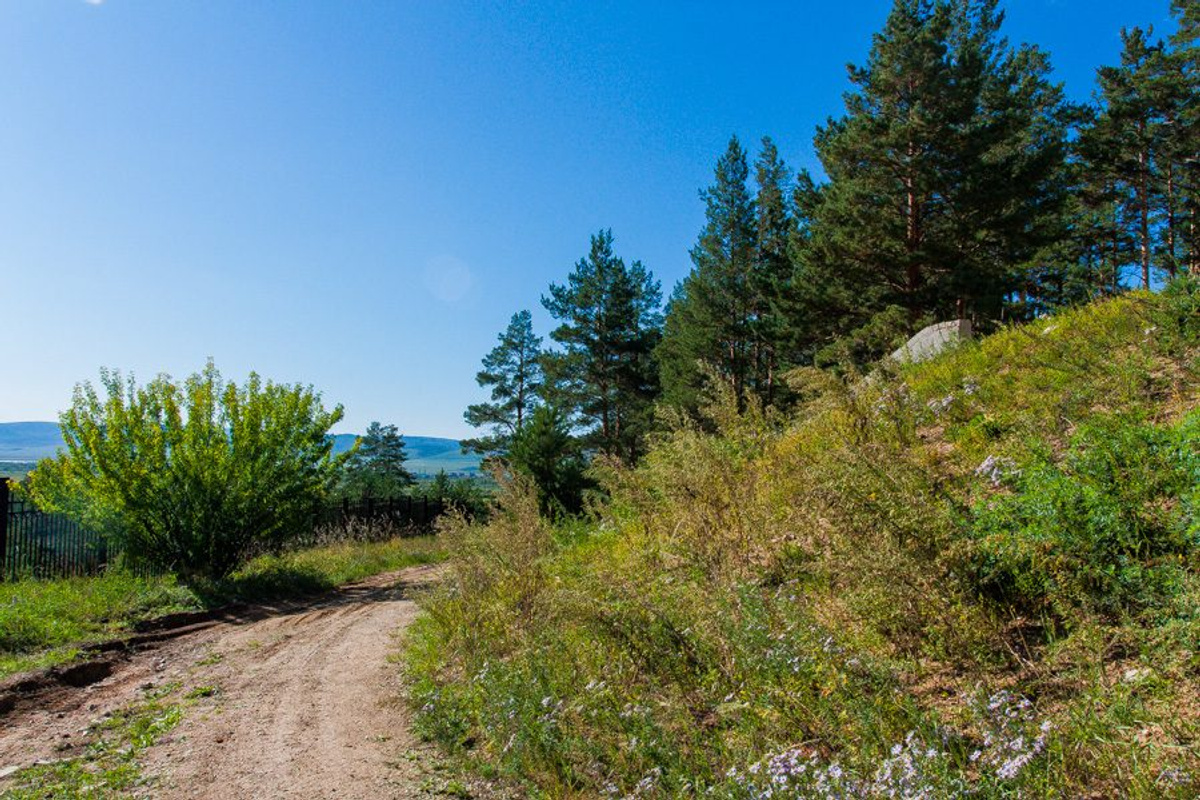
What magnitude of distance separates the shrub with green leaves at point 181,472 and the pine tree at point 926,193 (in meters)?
15.2

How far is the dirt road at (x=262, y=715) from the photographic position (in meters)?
3.59

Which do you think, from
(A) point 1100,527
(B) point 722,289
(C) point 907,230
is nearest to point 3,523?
(A) point 1100,527

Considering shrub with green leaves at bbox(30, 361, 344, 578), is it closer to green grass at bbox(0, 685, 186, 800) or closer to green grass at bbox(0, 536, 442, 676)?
green grass at bbox(0, 536, 442, 676)

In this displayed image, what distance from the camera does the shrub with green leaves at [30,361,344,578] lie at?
10531mm

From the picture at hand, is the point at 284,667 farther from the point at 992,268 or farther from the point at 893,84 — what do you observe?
the point at 893,84

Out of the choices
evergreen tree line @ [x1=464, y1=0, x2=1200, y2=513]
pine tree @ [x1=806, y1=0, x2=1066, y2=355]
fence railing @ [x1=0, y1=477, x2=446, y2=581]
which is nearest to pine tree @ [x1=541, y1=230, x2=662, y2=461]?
evergreen tree line @ [x1=464, y1=0, x2=1200, y2=513]

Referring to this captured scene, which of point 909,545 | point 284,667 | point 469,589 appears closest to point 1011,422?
point 909,545

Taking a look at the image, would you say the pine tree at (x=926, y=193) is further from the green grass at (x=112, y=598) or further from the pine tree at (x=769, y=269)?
the green grass at (x=112, y=598)

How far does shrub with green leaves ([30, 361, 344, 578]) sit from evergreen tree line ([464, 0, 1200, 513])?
18.0 feet

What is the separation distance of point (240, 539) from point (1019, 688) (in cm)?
1188

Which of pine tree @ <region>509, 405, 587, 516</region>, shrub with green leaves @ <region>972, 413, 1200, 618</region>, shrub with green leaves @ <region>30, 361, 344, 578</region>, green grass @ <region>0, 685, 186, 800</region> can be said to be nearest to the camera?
shrub with green leaves @ <region>972, 413, 1200, 618</region>

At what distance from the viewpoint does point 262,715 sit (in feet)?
15.5

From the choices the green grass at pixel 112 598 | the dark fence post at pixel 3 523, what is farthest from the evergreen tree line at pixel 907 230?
the dark fence post at pixel 3 523

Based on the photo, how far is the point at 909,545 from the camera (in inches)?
128
